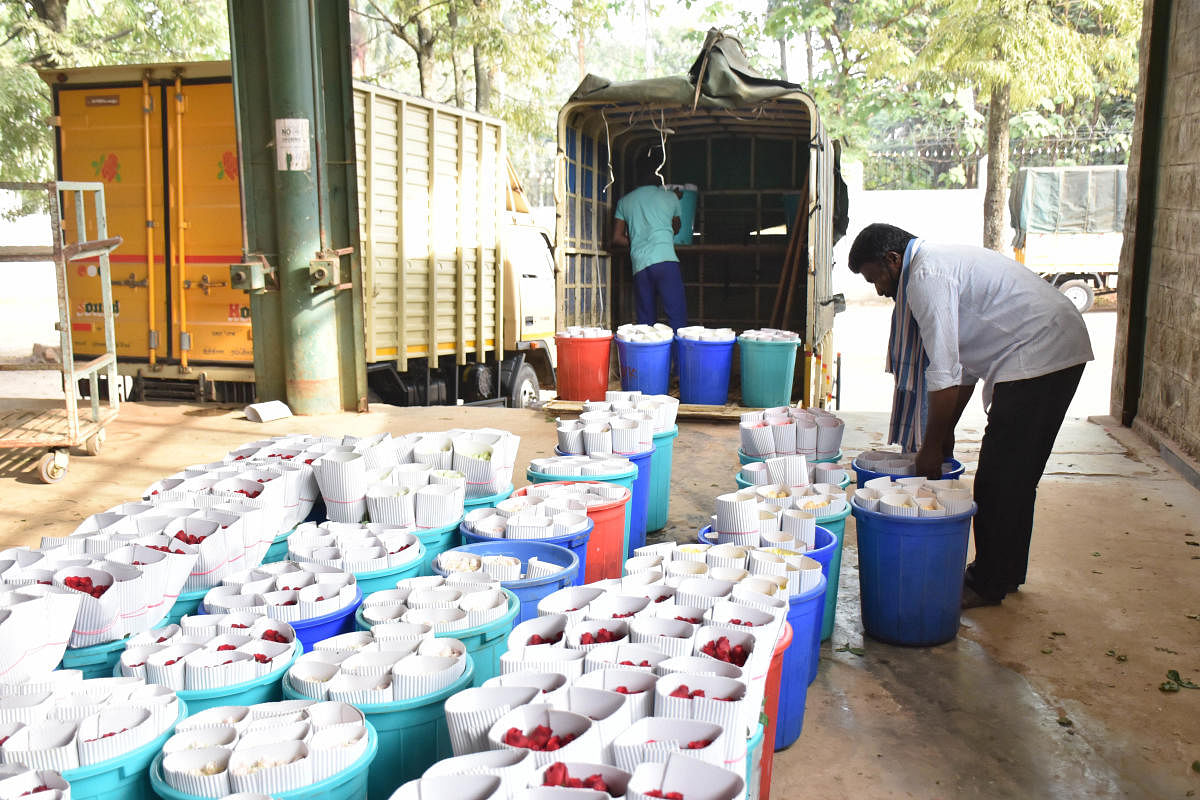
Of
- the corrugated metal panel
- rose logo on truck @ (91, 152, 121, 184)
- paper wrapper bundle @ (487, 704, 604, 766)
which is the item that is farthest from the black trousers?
rose logo on truck @ (91, 152, 121, 184)

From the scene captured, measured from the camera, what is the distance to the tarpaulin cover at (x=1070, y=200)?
21.4m

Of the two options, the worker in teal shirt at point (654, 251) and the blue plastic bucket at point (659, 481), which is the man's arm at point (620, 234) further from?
the blue plastic bucket at point (659, 481)

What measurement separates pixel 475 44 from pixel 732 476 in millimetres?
12077

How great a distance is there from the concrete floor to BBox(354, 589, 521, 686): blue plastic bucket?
99 centimetres

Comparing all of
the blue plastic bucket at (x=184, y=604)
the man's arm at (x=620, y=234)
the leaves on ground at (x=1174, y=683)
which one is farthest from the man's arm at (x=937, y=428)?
the man's arm at (x=620, y=234)

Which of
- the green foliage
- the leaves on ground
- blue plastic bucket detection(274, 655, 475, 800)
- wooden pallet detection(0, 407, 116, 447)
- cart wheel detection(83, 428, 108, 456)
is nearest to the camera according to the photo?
blue plastic bucket detection(274, 655, 475, 800)

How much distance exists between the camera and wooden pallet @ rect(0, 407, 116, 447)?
6.66 meters

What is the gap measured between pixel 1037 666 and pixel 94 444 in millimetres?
6610

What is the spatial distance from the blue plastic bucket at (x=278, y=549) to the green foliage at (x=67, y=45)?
10744mm

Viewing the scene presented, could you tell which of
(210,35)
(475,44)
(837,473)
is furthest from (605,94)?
(210,35)

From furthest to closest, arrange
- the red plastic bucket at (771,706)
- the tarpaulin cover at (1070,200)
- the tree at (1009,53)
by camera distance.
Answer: the tarpaulin cover at (1070,200) < the tree at (1009,53) < the red plastic bucket at (771,706)

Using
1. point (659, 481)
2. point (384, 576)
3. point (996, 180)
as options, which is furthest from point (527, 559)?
point (996, 180)

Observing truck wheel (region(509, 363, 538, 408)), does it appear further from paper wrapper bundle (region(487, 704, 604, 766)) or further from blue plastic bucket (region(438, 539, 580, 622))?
paper wrapper bundle (region(487, 704, 604, 766))

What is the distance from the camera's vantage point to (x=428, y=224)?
9.72 meters
